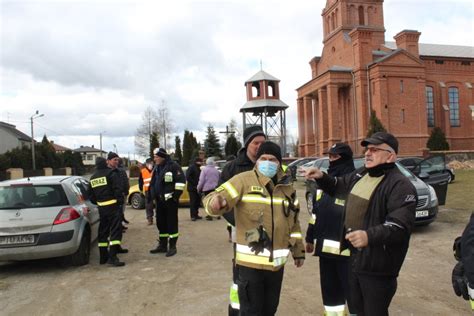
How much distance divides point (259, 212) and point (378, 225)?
0.86m

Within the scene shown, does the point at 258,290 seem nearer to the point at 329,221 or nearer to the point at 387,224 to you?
the point at 387,224

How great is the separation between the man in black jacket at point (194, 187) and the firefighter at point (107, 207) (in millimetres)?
4771

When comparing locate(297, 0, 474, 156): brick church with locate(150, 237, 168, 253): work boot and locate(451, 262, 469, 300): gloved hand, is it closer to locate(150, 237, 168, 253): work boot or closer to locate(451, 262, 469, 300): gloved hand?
locate(150, 237, 168, 253): work boot

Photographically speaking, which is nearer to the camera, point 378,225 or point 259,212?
point 378,225

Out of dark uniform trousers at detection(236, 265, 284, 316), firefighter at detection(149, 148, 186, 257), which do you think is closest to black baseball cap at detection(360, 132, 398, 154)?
dark uniform trousers at detection(236, 265, 284, 316)

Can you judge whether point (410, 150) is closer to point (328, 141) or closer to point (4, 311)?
point (328, 141)

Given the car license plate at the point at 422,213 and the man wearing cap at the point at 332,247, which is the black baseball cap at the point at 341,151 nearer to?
the man wearing cap at the point at 332,247

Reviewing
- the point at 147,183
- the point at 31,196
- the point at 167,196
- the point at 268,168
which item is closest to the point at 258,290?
the point at 268,168

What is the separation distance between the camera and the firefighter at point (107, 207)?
6.83 meters

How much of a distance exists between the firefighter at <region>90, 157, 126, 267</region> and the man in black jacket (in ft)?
15.7

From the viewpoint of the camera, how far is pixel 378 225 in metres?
2.71

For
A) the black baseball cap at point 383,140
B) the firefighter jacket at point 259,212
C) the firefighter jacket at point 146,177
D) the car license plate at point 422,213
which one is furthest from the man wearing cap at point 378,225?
the firefighter jacket at point 146,177

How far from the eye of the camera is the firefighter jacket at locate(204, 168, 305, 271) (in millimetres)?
3037

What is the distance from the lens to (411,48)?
137 feet
